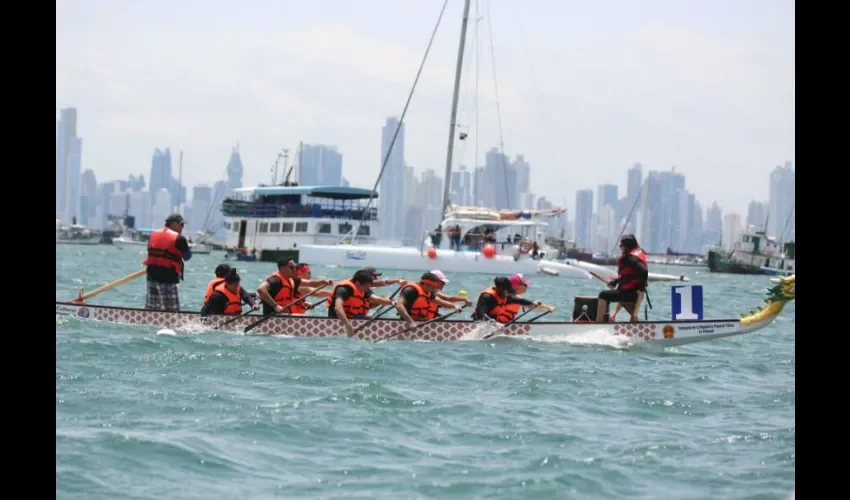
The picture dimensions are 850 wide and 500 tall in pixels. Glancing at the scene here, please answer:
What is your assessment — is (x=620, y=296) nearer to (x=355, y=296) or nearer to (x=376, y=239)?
(x=355, y=296)

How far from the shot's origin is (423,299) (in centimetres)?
1577

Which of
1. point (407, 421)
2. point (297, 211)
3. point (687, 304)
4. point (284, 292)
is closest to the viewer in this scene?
point (407, 421)

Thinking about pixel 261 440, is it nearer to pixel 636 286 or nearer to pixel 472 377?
pixel 472 377

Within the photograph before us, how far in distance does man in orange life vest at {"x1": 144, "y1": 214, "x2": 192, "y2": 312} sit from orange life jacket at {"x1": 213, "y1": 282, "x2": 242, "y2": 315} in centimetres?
65

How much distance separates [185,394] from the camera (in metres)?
9.91

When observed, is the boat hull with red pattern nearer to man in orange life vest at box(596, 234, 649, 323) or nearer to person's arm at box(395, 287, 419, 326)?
person's arm at box(395, 287, 419, 326)

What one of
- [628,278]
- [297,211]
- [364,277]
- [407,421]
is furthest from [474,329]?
[297,211]

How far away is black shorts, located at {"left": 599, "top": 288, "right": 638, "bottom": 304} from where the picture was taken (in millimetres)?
15339

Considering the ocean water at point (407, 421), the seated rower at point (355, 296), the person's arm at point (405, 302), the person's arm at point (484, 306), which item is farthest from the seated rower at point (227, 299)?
the person's arm at point (484, 306)

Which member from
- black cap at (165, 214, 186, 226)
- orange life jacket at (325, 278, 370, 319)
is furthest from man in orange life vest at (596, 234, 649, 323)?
black cap at (165, 214, 186, 226)

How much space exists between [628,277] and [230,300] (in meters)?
6.29
